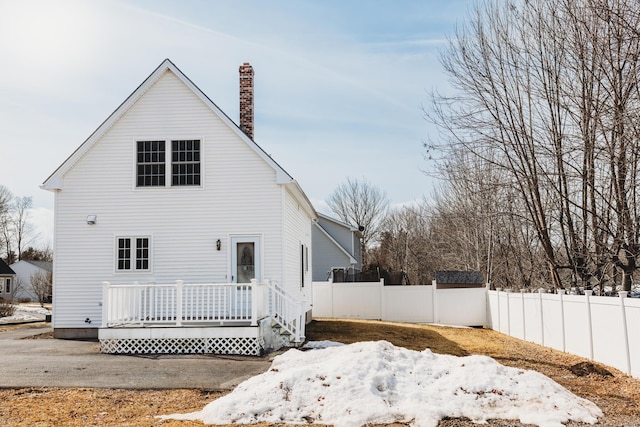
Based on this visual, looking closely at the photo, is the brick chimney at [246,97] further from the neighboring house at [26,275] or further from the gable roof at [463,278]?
the neighboring house at [26,275]

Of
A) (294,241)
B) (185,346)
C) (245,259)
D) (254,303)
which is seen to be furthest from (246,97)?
(185,346)

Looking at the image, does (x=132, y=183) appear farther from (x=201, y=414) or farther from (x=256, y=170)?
(x=201, y=414)

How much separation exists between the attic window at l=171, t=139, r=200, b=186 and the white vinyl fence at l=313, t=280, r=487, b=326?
1147 centimetres

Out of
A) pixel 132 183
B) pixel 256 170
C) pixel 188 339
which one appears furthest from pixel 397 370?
pixel 132 183

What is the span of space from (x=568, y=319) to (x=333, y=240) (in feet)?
69.9

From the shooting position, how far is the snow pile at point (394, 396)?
27.1 feet

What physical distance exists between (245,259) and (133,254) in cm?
321

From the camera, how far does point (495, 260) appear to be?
32.5 m

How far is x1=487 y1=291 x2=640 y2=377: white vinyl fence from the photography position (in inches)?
461

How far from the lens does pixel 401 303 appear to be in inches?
1036

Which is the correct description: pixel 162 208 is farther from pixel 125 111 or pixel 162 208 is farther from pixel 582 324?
pixel 582 324

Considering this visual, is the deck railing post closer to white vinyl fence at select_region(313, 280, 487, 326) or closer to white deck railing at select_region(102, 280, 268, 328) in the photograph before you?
white deck railing at select_region(102, 280, 268, 328)

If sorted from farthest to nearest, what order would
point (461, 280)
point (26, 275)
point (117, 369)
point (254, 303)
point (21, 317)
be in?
point (26, 275)
point (21, 317)
point (461, 280)
point (254, 303)
point (117, 369)

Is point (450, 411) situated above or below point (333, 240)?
below
